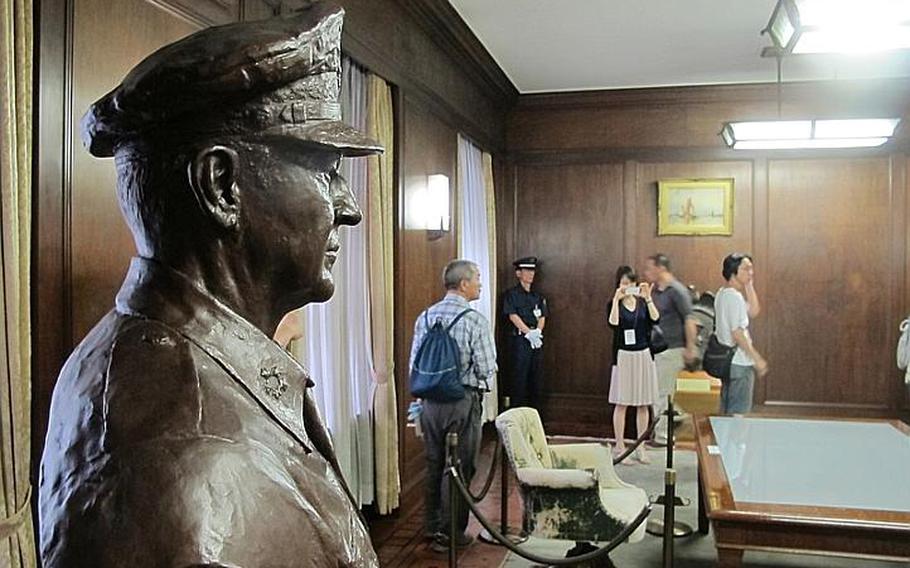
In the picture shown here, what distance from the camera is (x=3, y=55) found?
5.53 feet

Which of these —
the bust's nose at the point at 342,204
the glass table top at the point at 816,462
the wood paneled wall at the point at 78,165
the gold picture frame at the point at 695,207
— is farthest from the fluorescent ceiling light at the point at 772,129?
the bust's nose at the point at 342,204

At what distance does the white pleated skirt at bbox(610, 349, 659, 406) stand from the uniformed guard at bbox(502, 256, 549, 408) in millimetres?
997

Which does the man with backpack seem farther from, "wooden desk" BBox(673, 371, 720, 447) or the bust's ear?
the bust's ear

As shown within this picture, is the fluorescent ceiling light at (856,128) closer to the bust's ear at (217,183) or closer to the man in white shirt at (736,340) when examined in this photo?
the man in white shirt at (736,340)

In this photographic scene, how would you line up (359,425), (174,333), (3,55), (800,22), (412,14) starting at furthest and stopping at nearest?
(412,14), (359,425), (800,22), (3,55), (174,333)

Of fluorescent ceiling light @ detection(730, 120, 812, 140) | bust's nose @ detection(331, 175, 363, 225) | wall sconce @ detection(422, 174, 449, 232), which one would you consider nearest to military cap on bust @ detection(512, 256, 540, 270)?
A: wall sconce @ detection(422, 174, 449, 232)

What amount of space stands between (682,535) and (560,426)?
2889 mm

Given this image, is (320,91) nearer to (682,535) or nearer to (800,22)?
(800,22)

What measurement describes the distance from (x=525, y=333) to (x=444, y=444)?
296 cm

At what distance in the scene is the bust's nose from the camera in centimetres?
93

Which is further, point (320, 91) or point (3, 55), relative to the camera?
point (3, 55)

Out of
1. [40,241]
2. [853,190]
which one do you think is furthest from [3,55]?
[853,190]

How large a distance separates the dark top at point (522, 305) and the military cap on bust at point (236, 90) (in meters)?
6.15

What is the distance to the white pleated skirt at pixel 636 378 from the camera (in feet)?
19.7
